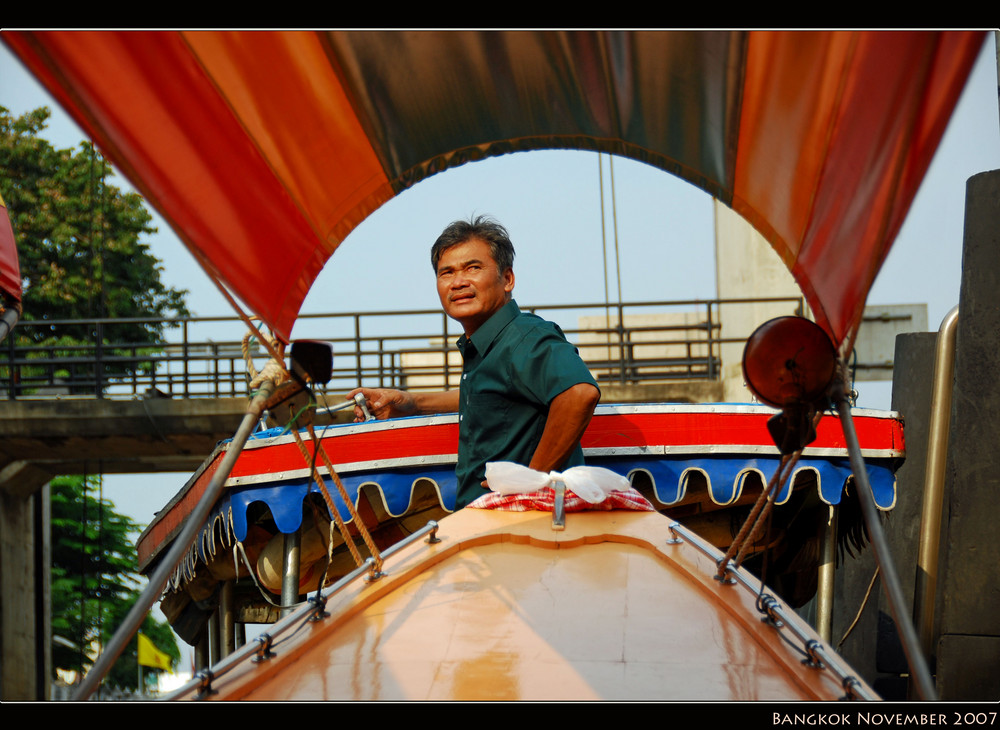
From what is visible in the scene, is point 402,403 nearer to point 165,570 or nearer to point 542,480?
point 542,480

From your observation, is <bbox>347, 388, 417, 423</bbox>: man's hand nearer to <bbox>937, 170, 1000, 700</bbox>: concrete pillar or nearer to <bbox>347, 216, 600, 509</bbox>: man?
<bbox>347, 216, 600, 509</bbox>: man

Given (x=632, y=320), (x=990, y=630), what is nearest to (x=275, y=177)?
(x=990, y=630)

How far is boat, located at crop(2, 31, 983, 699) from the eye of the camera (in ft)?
6.25

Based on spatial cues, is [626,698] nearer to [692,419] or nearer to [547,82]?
[547,82]

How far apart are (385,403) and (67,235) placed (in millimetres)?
19204

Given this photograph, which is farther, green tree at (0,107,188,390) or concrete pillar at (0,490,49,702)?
green tree at (0,107,188,390)

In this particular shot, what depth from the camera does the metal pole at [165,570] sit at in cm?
189

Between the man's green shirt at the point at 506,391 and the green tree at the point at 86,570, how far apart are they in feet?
62.5

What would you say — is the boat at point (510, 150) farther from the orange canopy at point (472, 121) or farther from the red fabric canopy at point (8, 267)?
the red fabric canopy at point (8, 267)

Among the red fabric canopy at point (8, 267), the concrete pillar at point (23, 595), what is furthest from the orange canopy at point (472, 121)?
the concrete pillar at point (23, 595)

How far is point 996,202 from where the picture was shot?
3955 mm

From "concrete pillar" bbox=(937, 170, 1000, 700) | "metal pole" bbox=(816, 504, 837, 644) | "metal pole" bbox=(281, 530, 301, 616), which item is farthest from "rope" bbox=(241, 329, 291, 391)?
"concrete pillar" bbox=(937, 170, 1000, 700)

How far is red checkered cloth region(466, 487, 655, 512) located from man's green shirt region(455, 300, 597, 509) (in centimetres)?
28

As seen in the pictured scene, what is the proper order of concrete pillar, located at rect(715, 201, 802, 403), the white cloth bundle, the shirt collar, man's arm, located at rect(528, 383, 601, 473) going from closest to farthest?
the white cloth bundle
man's arm, located at rect(528, 383, 601, 473)
the shirt collar
concrete pillar, located at rect(715, 201, 802, 403)
